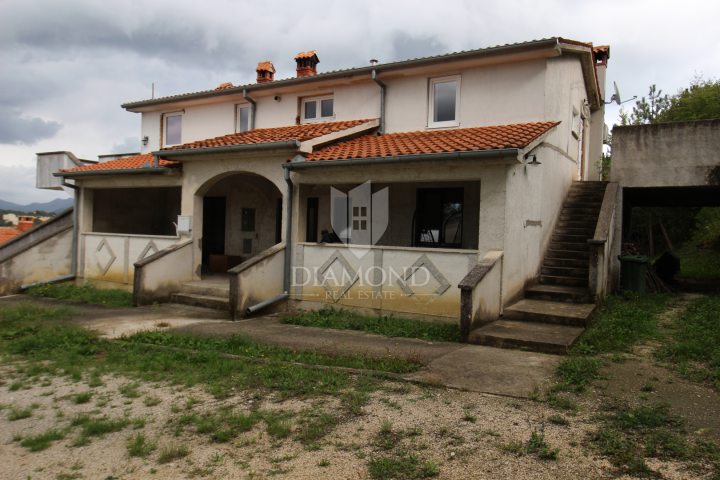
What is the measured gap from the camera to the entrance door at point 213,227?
15379 millimetres

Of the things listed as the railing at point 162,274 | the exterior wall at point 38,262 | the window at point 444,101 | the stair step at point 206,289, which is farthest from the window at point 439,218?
the exterior wall at point 38,262

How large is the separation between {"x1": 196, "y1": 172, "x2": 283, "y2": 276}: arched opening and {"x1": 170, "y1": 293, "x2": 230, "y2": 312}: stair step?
8.40 feet

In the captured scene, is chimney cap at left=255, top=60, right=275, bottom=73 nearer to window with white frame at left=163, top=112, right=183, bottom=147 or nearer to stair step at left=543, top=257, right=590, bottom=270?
window with white frame at left=163, top=112, right=183, bottom=147

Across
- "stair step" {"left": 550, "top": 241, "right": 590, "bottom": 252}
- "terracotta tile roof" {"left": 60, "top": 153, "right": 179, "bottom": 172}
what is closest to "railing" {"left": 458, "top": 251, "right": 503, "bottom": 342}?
"stair step" {"left": 550, "top": 241, "right": 590, "bottom": 252}

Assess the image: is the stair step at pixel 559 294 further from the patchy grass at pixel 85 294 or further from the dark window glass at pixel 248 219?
the patchy grass at pixel 85 294

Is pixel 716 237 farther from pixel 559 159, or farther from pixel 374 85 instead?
pixel 374 85

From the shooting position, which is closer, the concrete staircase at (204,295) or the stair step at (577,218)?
the concrete staircase at (204,295)

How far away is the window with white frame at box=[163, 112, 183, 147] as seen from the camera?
16203mm

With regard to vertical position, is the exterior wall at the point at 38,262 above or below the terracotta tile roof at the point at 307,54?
below

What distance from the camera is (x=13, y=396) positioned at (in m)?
5.20

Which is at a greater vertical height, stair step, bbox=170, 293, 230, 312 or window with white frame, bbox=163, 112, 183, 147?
window with white frame, bbox=163, 112, 183, 147

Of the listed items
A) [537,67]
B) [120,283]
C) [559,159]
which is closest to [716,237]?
[559,159]

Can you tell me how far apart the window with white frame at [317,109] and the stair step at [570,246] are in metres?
6.73

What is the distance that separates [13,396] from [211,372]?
2.05m
